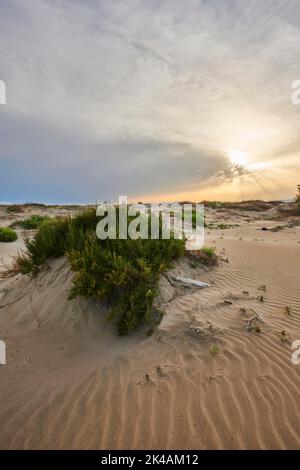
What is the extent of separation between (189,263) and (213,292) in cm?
136

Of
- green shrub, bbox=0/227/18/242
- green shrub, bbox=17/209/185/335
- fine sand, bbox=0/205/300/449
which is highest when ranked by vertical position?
green shrub, bbox=0/227/18/242

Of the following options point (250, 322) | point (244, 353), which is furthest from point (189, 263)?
point (244, 353)

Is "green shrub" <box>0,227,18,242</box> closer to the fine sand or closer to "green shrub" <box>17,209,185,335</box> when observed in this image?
the fine sand

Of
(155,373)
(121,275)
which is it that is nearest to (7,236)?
(121,275)

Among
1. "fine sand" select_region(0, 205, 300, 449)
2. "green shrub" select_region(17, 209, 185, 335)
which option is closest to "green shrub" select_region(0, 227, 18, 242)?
"fine sand" select_region(0, 205, 300, 449)

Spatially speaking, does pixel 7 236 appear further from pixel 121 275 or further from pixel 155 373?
pixel 155 373

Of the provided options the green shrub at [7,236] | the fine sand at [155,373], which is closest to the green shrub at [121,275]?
the fine sand at [155,373]

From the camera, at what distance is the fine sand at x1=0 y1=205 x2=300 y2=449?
8.55 ft

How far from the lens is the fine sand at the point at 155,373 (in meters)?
2.61
